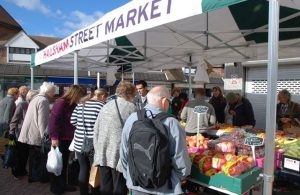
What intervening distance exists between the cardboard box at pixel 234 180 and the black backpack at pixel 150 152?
1.51 ft

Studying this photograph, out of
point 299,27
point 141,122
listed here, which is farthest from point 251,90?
point 141,122

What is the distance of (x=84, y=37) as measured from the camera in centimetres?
494

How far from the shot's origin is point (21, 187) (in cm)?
565

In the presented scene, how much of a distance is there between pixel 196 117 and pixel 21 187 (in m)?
3.12

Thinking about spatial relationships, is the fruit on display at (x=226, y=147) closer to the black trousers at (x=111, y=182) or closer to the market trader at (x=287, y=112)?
the black trousers at (x=111, y=182)

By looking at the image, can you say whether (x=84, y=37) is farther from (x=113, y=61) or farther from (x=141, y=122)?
(x=113, y=61)

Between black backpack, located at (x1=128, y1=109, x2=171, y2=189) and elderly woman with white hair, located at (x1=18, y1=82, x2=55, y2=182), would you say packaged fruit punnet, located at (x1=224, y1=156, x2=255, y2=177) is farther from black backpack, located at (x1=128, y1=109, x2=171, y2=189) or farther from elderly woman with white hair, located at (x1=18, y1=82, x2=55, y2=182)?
elderly woman with white hair, located at (x1=18, y1=82, x2=55, y2=182)

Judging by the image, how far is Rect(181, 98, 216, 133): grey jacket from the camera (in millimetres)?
5281

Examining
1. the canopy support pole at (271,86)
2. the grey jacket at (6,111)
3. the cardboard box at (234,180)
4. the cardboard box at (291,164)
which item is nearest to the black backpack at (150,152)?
the cardboard box at (234,180)

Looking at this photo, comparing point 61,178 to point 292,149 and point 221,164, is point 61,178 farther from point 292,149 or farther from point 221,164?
point 292,149

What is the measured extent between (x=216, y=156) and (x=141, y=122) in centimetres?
95

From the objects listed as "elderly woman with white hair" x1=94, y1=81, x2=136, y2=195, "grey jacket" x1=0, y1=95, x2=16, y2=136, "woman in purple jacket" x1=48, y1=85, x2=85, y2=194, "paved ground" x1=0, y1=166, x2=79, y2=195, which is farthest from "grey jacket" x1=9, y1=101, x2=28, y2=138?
"elderly woman with white hair" x1=94, y1=81, x2=136, y2=195

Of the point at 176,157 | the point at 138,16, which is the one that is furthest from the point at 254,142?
the point at 138,16

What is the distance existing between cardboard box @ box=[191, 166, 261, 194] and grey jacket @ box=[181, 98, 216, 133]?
7.53ft
